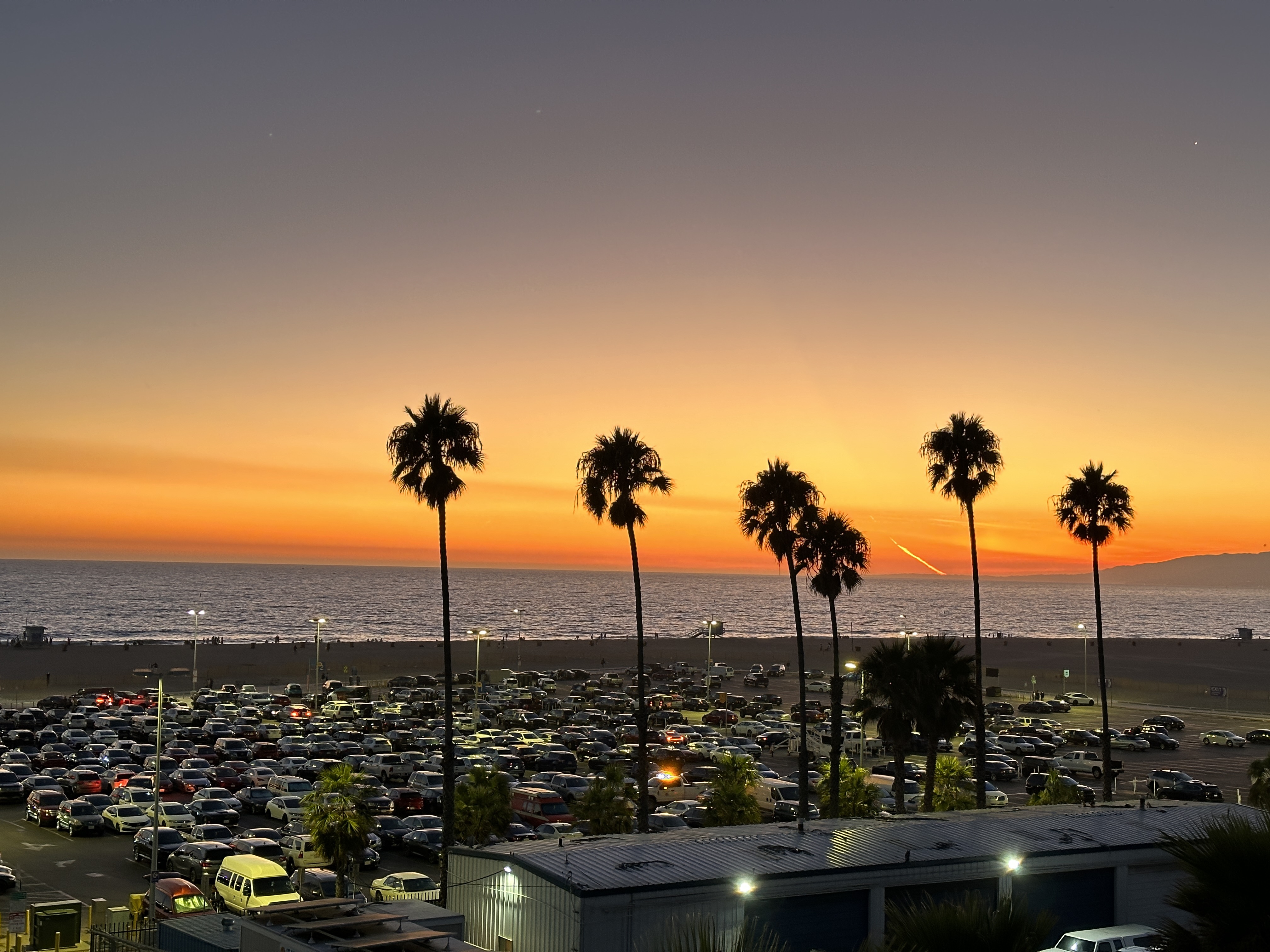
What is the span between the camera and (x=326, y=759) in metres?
60.7

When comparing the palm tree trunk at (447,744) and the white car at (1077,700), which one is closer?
the palm tree trunk at (447,744)

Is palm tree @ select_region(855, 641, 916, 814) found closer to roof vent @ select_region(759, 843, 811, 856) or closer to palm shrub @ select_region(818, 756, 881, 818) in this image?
palm shrub @ select_region(818, 756, 881, 818)

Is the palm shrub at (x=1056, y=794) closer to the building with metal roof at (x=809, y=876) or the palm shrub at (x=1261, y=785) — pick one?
the palm shrub at (x=1261, y=785)

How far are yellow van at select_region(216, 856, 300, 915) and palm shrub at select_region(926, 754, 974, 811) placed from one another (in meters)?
22.2

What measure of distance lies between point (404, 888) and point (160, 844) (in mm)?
10751

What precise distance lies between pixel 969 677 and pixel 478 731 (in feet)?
125

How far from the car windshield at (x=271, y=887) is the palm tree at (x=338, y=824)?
4.21 ft

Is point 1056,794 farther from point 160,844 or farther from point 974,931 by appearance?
point 974,931

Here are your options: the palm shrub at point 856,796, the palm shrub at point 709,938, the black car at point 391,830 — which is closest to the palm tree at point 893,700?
the palm shrub at point 856,796

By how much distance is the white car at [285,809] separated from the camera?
46406 mm

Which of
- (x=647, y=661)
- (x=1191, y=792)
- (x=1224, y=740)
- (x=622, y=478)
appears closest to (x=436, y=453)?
(x=622, y=478)

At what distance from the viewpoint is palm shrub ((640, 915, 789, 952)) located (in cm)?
976

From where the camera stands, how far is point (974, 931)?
12133mm

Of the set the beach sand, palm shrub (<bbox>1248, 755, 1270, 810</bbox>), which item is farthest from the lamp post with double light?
the beach sand
